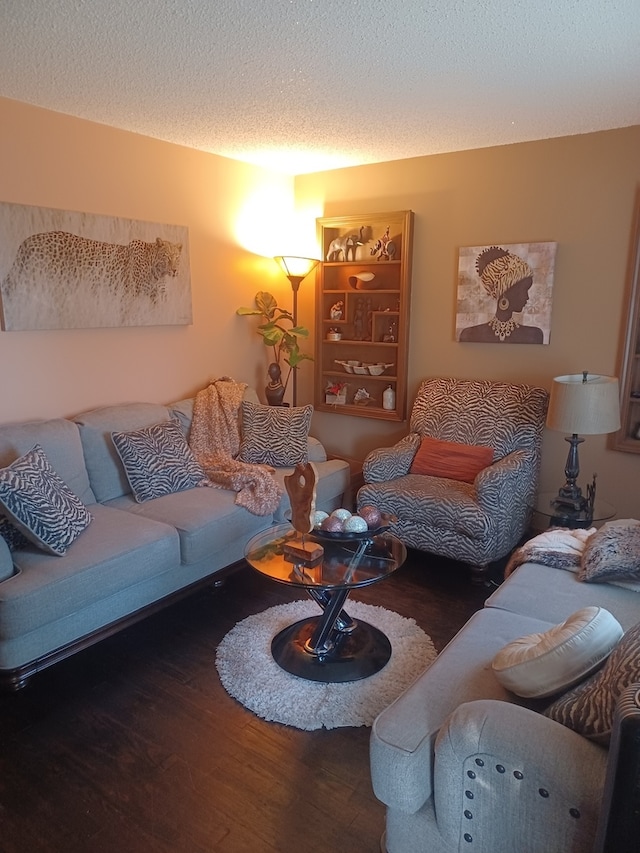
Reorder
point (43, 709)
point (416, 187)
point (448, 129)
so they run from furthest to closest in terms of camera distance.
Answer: point (416, 187)
point (448, 129)
point (43, 709)

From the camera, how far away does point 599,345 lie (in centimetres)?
357

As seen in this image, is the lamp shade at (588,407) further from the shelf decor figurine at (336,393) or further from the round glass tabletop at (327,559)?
the shelf decor figurine at (336,393)

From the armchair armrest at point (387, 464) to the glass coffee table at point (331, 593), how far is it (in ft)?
3.35

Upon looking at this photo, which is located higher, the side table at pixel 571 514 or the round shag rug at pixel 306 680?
the side table at pixel 571 514

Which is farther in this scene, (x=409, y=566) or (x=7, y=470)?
(x=409, y=566)

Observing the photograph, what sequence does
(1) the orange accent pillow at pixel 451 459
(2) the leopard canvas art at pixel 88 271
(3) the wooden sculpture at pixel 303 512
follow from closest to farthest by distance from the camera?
1. (3) the wooden sculpture at pixel 303 512
2. (2) the leopard canvas art at pixel 88 271
3. (1) the orange accent pillow at pixel 451 459

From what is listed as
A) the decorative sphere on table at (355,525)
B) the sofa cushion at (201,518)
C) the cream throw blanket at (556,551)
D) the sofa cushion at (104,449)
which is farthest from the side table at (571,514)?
the sofa cushion at (104,449)

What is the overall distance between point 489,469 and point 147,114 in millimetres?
2685

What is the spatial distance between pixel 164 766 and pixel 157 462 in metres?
1.63

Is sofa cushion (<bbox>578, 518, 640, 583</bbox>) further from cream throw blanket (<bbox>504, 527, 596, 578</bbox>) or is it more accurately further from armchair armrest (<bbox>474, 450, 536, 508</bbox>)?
armchair armrest (<bbox>474, 450, 536, 508</bbox>)

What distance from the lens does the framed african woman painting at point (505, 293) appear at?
369 centimetres

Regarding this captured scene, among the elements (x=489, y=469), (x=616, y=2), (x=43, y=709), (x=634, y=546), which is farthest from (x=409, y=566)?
(x=616, y=2)

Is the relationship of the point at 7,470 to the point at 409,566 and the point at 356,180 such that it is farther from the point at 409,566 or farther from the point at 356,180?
the point at 356,180

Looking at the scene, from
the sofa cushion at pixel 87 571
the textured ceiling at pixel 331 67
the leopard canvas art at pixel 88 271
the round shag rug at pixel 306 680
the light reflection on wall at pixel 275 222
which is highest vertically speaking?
the textured ceiling at pixel 331 67
